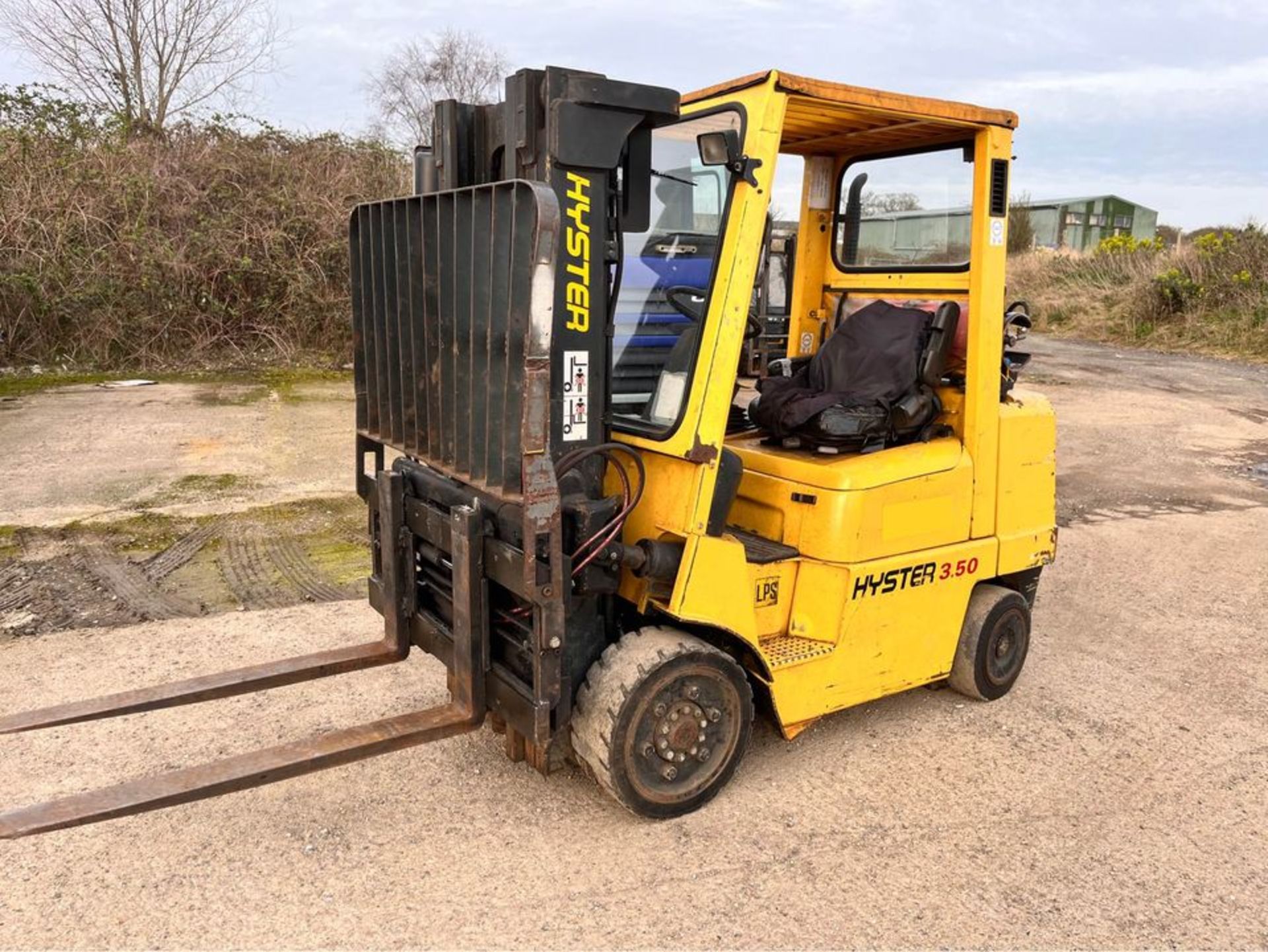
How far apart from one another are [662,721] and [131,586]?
3801 mm

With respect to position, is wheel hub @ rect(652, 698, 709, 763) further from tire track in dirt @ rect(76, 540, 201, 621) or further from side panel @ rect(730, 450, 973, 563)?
tire track in dirt @ rect(76, 540, 201, 621)

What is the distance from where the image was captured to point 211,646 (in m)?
4.94

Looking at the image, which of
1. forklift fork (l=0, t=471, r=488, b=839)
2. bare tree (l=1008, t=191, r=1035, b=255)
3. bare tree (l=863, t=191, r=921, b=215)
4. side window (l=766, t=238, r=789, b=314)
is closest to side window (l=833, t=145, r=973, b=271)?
bare tree (l=863, t=191, r=921, b=215)

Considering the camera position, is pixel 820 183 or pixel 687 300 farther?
pixel 820 183

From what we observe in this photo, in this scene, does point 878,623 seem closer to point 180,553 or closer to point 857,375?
point 857,375

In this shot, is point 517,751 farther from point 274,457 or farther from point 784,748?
point 274,457

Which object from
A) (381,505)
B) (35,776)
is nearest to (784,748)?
(381,505)

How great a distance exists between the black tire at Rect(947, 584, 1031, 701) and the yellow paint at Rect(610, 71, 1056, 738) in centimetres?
15

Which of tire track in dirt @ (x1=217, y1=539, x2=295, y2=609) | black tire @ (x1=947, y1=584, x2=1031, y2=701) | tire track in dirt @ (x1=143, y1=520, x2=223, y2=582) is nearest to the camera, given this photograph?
black tire @ (x1=947, y1=584, x2=1031, y2=701)

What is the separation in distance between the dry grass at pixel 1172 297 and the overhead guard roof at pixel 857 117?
59.1 feet

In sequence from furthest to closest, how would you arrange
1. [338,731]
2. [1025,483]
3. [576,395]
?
[1025,483] < [338,731] < [576,395]

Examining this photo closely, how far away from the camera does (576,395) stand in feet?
10.6

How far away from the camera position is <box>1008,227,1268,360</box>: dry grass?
2027cm

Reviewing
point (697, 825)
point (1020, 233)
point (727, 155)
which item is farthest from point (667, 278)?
point (1020, 233)
